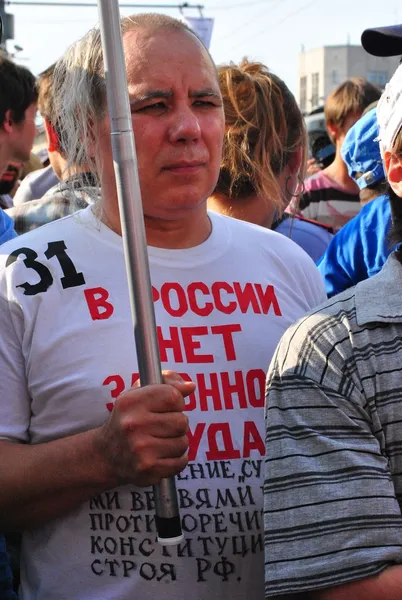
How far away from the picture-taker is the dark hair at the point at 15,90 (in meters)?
3.58

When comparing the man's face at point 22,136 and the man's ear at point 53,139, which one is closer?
the man's ear at point 53,139

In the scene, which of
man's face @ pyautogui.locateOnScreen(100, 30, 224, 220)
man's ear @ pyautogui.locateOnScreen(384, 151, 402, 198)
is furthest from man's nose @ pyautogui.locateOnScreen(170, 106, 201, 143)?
man's ear @ pyautogui.locateOnScreen(384, 151, 402, 198)

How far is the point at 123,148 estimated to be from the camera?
1669 millimetres

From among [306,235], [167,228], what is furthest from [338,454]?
[306,235]

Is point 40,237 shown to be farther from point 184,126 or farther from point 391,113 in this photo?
point 391,113

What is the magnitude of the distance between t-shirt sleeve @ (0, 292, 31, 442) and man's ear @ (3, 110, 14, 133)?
1.61m

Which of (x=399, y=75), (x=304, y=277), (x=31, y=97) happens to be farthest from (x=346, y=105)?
(x=399, y=75)

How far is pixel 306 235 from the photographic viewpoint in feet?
11.6

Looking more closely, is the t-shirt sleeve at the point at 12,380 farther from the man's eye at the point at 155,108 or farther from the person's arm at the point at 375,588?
the person's arm at the point at 375,588

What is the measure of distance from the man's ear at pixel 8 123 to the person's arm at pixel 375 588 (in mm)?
2405

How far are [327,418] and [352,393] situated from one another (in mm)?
62

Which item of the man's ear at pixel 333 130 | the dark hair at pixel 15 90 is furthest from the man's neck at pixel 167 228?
the man's ear at pixel 333 130

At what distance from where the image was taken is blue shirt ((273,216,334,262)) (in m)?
3.48

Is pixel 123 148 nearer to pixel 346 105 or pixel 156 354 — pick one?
pixel 156 354
